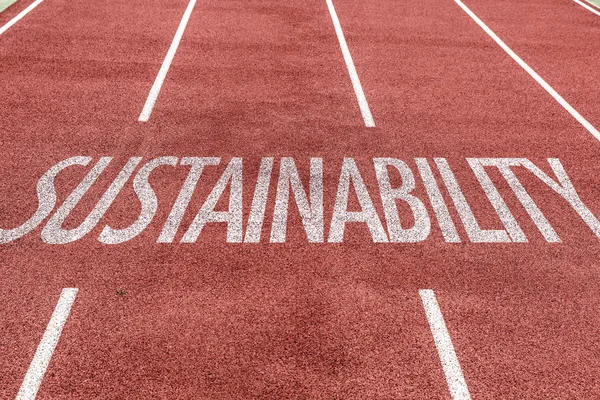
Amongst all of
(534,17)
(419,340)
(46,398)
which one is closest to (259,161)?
(419,340)

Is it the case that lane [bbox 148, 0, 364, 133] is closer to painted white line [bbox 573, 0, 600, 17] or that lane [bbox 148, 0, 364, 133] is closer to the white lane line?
the white lane line

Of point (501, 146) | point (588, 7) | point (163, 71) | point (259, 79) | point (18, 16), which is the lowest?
point (501, 146)

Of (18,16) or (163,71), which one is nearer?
(163,71)

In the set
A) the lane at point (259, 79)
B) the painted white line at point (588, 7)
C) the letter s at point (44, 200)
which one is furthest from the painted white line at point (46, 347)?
the painted white line at point (588, 7)

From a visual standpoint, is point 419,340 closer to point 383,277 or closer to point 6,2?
Result: point 383,277

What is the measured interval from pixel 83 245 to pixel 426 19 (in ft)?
31.6

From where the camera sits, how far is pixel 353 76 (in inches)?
389

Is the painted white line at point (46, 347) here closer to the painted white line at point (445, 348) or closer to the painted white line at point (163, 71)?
the painted white line at point (445, 348)

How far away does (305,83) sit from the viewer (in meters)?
9.58

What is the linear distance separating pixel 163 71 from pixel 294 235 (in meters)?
5.03

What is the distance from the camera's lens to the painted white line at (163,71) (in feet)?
28.0

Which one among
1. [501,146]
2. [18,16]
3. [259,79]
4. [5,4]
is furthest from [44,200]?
[5,4]

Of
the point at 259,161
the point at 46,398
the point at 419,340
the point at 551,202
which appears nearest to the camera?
the point at 46,398

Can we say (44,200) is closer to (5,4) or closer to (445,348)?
(445,348)
